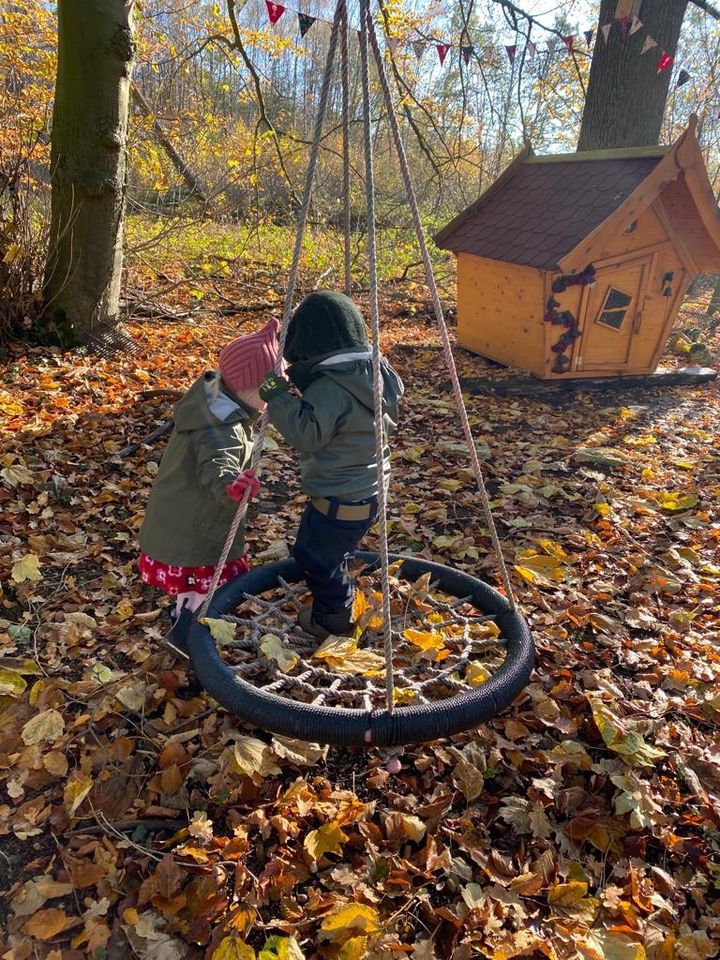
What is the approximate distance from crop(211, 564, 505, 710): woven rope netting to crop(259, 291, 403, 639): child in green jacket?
23 cm

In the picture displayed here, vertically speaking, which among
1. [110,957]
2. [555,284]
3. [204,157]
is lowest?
[110,957]

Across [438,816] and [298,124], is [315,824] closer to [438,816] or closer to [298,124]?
[438,816]

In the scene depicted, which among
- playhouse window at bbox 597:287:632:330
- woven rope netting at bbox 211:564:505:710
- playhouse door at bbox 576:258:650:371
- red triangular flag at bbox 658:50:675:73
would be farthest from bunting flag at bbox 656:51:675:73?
woven rope netting at bbox 211:564:505:710

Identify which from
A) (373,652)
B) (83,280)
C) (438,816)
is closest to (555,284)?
(83,280)

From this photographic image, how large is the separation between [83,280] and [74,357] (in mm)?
682

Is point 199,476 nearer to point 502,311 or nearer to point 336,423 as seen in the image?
point 336,423

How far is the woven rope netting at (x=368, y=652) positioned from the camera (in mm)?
2299

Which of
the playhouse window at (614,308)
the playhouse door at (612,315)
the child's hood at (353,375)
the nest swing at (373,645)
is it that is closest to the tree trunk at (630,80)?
the playhouse door at (612,315)

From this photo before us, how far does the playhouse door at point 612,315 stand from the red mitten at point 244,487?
5.11 m

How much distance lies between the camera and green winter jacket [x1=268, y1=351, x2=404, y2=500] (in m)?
2.19

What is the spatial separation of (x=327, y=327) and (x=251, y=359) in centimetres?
32

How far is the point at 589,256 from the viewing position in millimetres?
6023

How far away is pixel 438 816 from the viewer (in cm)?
224

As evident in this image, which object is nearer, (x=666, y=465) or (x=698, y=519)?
(x=698, y=519)
